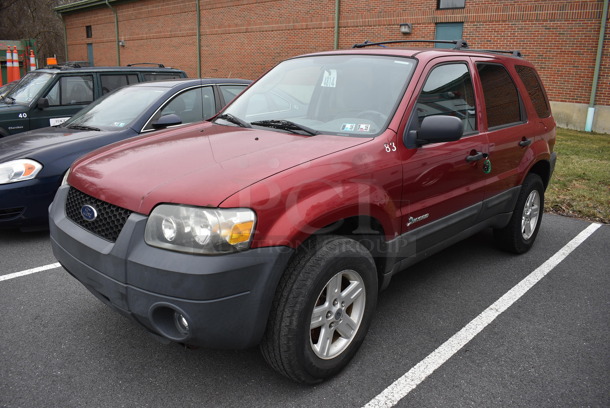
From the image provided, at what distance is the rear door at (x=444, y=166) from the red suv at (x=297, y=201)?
14 millimetres

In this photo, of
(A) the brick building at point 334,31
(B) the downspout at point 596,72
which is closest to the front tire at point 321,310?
(B) the downspout at point 596,72

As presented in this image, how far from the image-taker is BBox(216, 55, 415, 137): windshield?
3145mm

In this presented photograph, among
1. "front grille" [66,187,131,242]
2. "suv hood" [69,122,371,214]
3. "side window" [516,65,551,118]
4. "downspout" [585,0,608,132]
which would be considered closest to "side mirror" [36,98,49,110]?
"suv hood" [69,122,371,214]

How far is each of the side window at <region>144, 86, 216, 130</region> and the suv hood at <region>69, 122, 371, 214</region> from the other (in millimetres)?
2606

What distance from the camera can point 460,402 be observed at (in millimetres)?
2568

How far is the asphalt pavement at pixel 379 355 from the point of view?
2594 mm

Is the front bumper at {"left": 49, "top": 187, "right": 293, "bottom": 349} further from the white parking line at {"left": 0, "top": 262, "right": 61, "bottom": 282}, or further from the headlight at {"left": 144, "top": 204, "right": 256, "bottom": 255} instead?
the white parking line at {"left": 0, "top": 262, "right": 61, "bottom": 282}

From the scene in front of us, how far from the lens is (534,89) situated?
4.70 m

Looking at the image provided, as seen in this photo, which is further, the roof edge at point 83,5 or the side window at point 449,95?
the roof edge at point 83,5

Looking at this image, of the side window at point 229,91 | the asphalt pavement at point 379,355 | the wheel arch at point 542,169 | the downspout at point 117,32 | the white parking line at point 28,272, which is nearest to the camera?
the asphalt pavement at point 379,355

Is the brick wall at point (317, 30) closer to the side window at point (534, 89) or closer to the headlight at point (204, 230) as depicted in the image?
the side window at point (534, 89)

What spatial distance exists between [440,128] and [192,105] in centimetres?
395

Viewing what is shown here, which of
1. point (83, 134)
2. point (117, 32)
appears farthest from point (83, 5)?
point (83, 134)

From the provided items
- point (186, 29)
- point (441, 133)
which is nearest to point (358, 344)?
point (441, 133)
